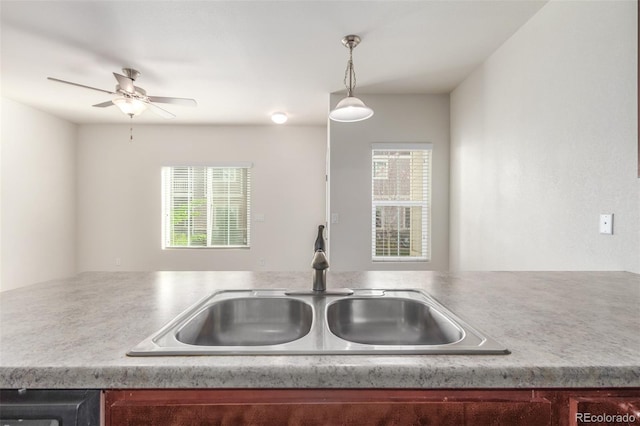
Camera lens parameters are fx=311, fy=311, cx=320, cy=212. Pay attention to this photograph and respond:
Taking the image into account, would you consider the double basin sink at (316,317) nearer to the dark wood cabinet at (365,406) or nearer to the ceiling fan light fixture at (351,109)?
the dark wood cabinet at (365,406)

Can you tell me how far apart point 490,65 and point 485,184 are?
1115 millimetres

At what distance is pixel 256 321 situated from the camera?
1103mm

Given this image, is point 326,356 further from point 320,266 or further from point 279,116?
point 279,116

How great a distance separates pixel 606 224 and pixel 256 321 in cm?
185

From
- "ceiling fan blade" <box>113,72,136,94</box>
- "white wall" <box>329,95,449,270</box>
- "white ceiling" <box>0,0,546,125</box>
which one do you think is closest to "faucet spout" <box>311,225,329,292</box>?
"white ceiling" <box>0,0,546,125</box>

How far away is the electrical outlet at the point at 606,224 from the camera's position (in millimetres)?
1620

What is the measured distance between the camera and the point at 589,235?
1.76 m

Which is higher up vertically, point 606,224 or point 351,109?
point 351,109

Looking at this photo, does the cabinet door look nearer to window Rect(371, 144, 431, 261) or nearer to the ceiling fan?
the ceiling fan

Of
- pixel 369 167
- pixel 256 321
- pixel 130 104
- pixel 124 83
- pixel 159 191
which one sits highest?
pixel 124 83

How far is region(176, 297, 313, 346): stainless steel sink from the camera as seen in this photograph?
1033 mm

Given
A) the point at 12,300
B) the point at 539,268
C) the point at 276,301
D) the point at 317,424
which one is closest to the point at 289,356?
the point at 317,424

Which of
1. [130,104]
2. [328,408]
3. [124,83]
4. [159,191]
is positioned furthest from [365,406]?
[159,191]

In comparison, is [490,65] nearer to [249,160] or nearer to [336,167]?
[336,167]
